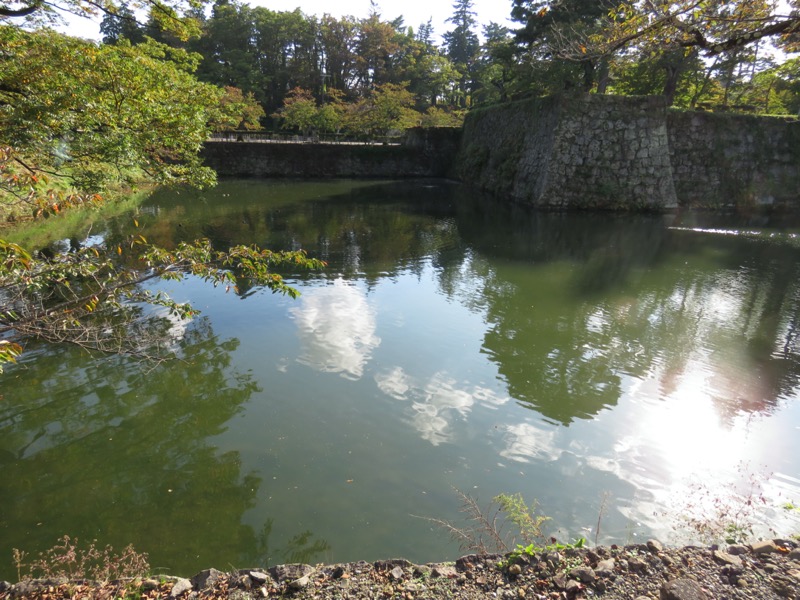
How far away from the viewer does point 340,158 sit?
32.1 meters

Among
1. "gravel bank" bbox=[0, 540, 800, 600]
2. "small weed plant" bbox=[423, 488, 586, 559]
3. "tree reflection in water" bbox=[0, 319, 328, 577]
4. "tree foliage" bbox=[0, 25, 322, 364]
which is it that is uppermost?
"tree foliage" bbox=[0, 25, 322, 364]

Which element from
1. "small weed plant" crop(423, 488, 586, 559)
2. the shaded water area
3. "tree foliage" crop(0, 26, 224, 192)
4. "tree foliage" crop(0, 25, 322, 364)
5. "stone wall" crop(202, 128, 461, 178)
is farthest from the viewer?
"stone wall" crop(202, 128, 461, 178)

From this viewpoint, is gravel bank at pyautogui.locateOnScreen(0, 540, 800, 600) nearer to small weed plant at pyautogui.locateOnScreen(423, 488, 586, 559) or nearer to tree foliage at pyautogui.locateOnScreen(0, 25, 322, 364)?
small weed plant at pyautogui.locateOnScreen(423, 488, 586, 559)

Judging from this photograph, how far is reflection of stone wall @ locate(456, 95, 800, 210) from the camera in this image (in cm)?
1980

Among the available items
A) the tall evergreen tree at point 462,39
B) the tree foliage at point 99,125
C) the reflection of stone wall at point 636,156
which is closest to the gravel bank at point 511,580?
the tree foliage at point 99,125

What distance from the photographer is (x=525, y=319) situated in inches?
314

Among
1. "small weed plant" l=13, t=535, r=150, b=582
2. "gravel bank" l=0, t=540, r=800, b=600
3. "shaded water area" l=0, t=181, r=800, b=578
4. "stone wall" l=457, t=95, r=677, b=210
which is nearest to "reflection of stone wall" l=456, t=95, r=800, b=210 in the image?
"stone wall" l=457, t=95, r=677, b=210

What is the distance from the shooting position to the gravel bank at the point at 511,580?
2.63 m

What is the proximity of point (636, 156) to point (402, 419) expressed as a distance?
19.1m

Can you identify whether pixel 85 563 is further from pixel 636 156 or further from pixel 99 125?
pixel 636 156

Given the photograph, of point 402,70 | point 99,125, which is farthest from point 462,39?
point 99,125

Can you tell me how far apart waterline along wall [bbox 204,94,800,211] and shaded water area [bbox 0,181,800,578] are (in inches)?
425

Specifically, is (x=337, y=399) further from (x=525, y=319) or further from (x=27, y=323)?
(x=525, y=319)

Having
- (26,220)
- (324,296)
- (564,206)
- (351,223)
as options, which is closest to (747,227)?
(564,206)
